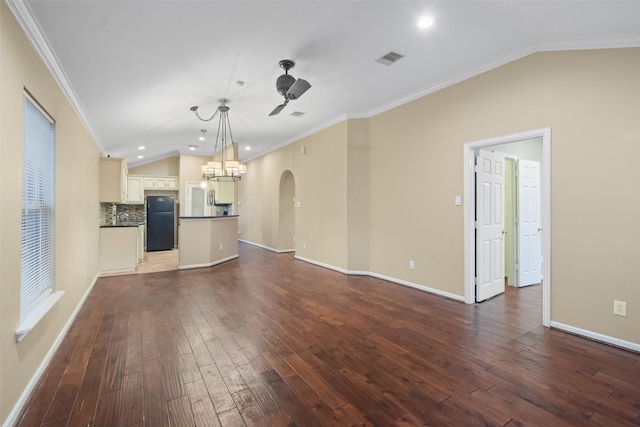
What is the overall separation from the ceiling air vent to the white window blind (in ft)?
10.8

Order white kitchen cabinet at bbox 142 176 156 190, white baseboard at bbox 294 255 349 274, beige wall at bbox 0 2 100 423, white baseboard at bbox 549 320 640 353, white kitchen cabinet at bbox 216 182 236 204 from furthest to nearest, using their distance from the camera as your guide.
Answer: white kitchen cabinet at bbox 216 182 236 204, white kitchen cabinet at bbox 142 176 156 190, white baseboard at bbox 294 255 349 274, white baseboard at bbox 549 320 640 353, beige wall at bbox 0 2 100 423

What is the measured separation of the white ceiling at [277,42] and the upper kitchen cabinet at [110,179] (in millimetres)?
1123

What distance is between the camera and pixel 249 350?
262 cm

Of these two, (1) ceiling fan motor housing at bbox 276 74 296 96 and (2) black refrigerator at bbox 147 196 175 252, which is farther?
(2) black refrigerator at bbox 147 196 175 252

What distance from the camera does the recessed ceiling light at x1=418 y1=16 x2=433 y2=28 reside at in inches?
107

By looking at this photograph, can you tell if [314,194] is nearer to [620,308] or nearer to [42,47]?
[42,47]

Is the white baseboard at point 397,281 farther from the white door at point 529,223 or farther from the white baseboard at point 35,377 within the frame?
the white baseboard at point 35,377

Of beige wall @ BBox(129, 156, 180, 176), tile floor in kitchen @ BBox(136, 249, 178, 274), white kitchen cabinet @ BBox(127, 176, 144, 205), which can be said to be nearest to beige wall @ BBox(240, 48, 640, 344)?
tile floor in kitchen @ BBox(136, 249, 178, 274)

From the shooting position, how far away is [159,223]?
Answer: 872 cm

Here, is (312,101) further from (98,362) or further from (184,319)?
(98,362)

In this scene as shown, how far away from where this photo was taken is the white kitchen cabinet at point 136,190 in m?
8.26

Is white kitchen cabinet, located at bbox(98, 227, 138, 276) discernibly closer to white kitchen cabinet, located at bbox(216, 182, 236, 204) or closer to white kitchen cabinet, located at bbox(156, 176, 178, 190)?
white kitchen cabinet, located at bbox(156, 176, 178, 190)

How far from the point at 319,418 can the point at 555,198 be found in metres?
3.12

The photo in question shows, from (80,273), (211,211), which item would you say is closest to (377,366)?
(80,273)
